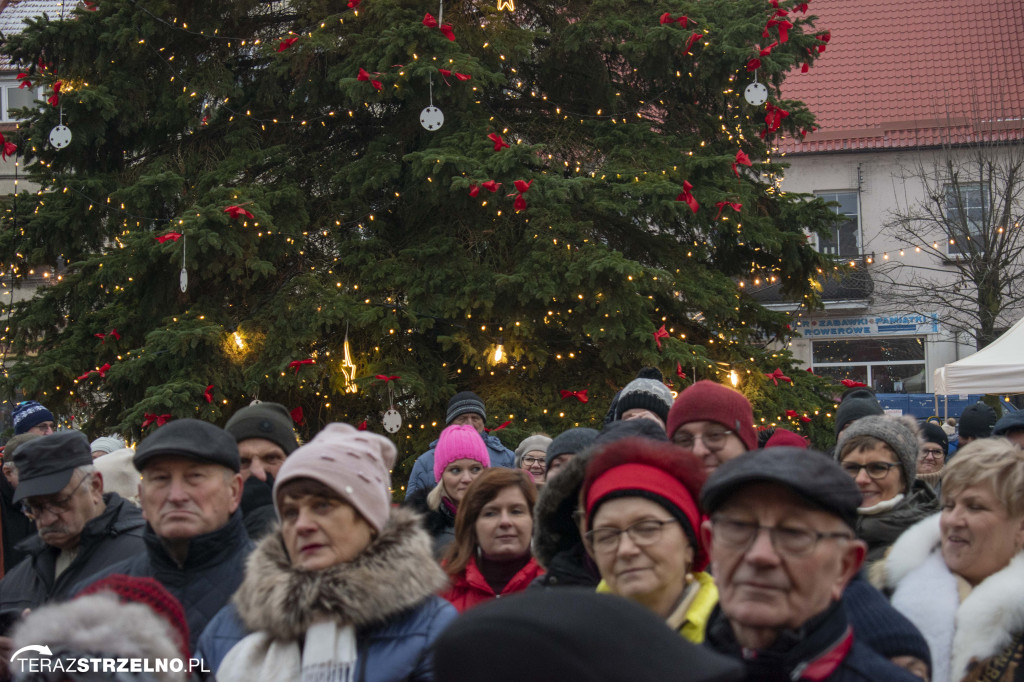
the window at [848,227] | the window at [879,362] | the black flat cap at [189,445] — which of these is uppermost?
the window at [848,227]

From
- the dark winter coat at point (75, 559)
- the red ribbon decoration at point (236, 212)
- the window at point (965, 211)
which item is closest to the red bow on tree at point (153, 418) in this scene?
the red ribbon decoration at point (236, 212)

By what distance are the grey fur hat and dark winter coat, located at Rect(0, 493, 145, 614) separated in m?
3.24

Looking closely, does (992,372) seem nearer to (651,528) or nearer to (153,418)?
(153,418)

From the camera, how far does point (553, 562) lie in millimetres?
3479

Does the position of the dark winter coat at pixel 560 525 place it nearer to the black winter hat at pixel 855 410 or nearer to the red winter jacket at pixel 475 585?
the red winter jacket at pixel 475 585

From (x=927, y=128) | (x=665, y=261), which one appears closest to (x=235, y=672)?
(x=665, y=261)

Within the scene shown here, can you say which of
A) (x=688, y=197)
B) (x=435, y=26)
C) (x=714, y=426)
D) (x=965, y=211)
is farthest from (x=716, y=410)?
(x=965, y=211)

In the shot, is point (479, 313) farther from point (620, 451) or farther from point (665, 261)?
point (620, 451)

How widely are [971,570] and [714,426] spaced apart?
1084mm

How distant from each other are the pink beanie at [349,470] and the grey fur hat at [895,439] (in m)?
2.38

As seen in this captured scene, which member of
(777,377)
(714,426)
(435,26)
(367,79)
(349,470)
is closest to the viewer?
(349,470)

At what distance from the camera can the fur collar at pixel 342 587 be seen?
292 centimetres

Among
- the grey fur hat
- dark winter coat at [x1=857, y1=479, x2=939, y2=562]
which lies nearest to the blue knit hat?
the grey fur hat

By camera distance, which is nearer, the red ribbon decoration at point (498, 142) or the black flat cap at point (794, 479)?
the black flat cap at point (794, 479)
